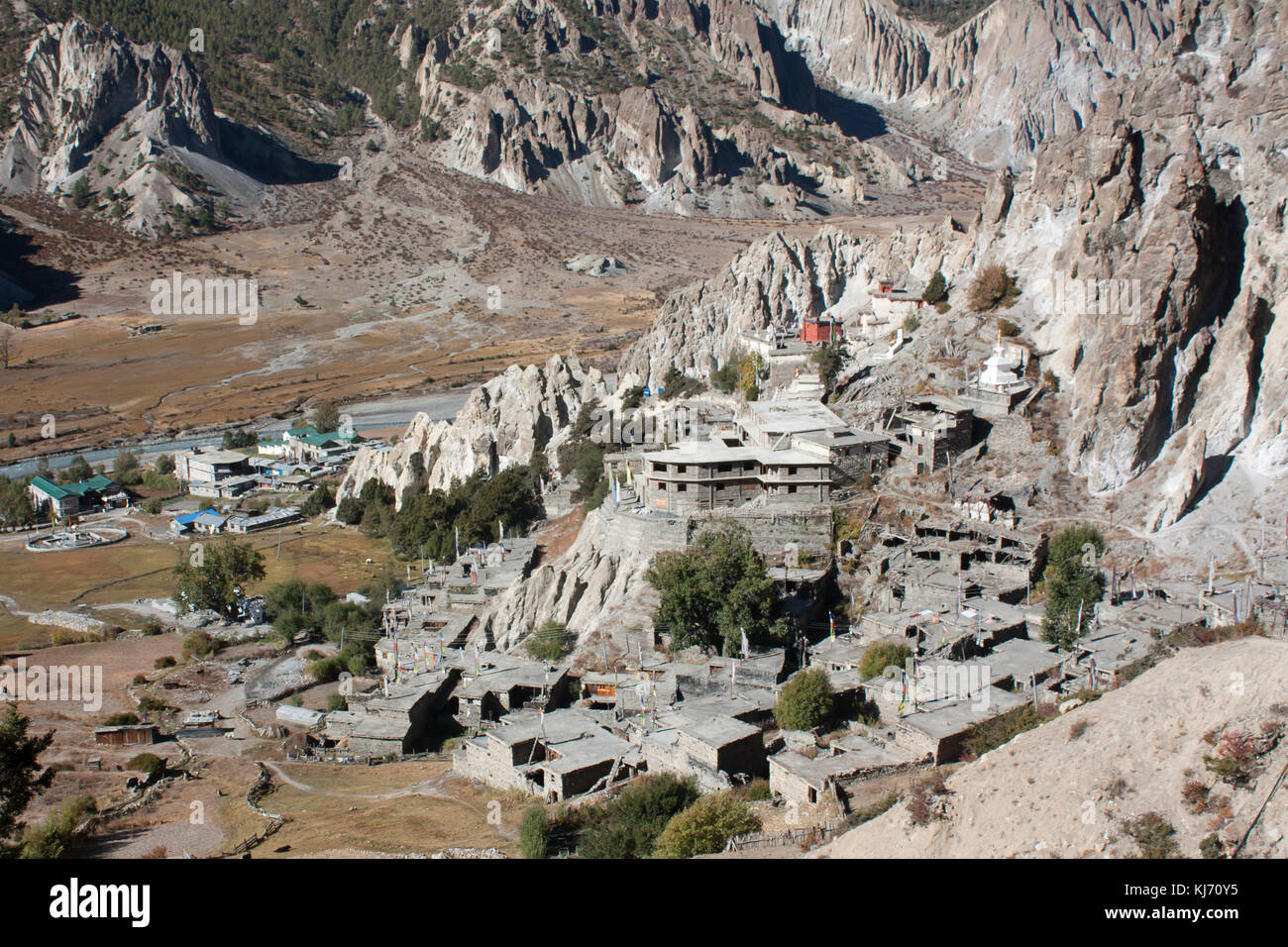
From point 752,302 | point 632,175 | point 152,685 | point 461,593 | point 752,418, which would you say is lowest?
point 152,685

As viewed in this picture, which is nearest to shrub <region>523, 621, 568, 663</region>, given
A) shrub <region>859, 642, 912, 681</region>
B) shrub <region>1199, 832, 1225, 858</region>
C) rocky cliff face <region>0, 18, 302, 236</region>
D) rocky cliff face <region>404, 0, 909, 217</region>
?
shrub <region>859, 642, 912, 681</region>

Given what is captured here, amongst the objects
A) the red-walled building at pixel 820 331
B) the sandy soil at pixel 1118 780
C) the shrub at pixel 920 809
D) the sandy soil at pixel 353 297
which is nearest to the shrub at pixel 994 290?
the red-walled building at pixel 820 331

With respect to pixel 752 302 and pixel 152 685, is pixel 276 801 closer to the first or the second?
pixel 152 685

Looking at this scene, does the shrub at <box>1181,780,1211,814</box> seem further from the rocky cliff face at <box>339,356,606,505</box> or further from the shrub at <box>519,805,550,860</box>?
the rocky cliff face at <box>339,356,606,505</box>

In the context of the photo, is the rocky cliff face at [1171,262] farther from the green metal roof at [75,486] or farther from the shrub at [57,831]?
the green metal roof at [75,486]

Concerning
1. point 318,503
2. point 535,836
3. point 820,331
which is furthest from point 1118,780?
point 318,503

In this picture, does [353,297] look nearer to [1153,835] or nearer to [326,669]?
[326,669]

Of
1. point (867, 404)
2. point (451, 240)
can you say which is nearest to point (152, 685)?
point (867, 404)
